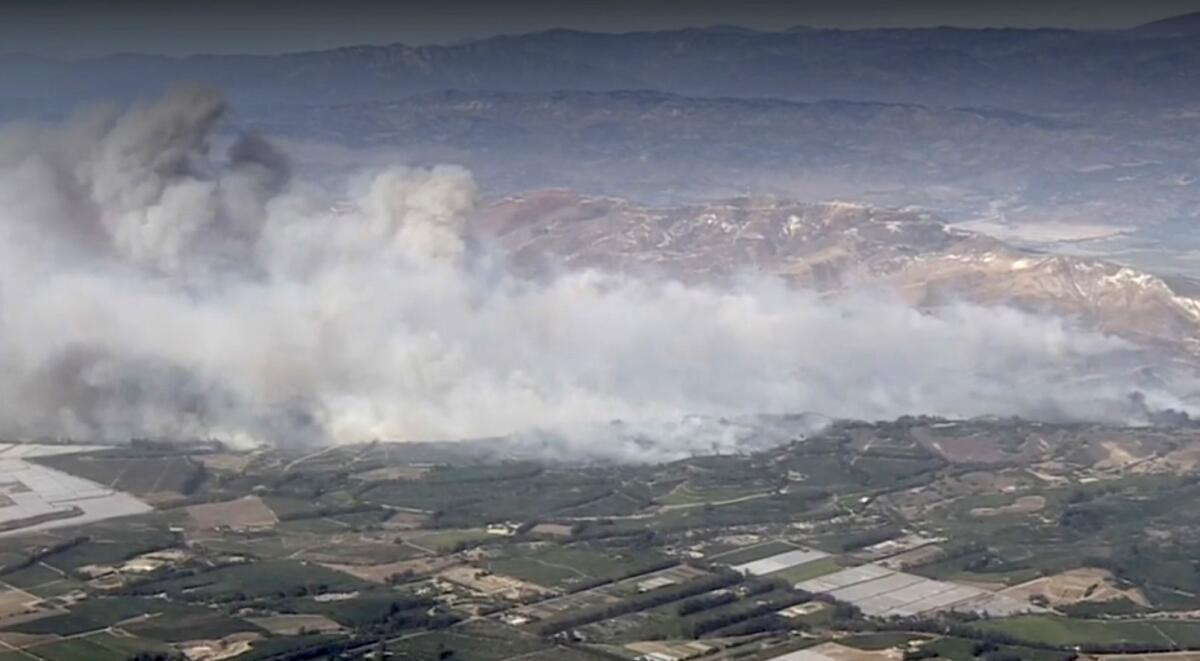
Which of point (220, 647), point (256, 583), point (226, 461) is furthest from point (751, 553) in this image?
point (226, 461)

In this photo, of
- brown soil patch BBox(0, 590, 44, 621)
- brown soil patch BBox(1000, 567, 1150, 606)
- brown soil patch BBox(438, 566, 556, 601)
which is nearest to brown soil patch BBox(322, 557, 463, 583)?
brown soil patch BBox(438, 566, 556, 601)

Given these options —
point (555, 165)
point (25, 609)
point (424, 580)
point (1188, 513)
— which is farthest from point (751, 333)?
point (555, 165)

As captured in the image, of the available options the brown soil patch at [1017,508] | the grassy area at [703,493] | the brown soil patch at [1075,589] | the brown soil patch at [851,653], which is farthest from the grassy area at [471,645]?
the brown soil patch at [1017,508]

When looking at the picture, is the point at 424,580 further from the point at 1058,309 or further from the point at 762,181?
the point at 762,181

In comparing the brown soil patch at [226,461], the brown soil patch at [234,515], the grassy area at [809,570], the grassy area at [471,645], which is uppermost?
the brown soil patch at [226,461]

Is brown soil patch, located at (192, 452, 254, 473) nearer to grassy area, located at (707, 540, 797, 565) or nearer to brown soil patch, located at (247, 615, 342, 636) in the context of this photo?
brown soil patch, located at (247, 615, 342, 636)

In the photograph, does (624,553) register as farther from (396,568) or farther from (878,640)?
(878,640)

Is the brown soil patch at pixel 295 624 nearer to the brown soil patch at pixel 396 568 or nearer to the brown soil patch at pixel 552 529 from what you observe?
the brown soil patch at pixel 396 568
